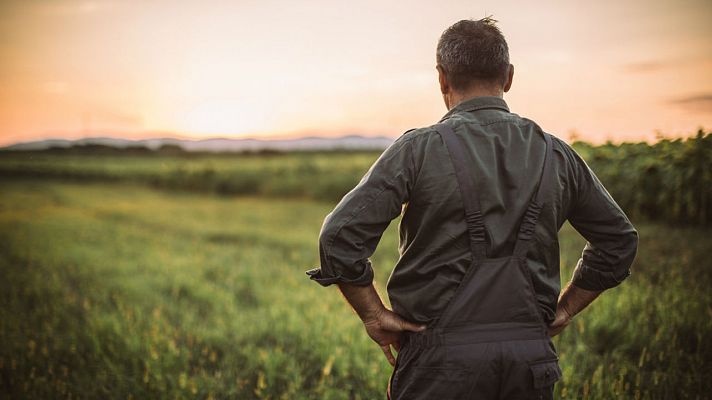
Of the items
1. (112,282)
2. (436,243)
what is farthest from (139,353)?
(436,243)

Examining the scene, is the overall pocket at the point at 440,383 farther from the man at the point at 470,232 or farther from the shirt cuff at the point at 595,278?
the shirt cuff at the point at 595,278

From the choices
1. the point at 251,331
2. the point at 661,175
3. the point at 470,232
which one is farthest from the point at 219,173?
the point at 470,232

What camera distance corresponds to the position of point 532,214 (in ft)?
6.59

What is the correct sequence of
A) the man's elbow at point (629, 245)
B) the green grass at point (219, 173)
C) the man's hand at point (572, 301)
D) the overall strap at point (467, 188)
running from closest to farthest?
the overall strap at point (467, 188), the man's elbow at point (629, 245), the man's hand at point (572, 301), the green grass at point (219, 173)

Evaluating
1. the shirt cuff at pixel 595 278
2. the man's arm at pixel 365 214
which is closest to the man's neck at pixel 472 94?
the man's arm at pixel 365 214

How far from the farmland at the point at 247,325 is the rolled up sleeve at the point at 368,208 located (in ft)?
8.93

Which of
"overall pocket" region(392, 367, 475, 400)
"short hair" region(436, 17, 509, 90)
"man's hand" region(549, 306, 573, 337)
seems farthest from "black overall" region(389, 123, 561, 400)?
"man's hand" region(549, 306, 573, 337)

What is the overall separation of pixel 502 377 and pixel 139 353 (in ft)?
14.6

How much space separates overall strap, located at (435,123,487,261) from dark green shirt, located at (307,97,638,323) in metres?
0.02

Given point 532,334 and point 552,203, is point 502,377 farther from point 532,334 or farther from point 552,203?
point 552,203

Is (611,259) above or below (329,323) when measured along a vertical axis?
above

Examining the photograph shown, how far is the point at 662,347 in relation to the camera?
15.4 feet

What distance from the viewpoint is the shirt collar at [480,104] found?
81.4 inches

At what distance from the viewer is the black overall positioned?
6.54ft
